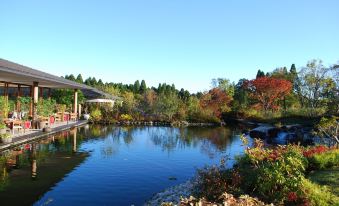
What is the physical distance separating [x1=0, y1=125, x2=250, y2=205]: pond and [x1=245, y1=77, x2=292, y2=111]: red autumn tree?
71.9 ft

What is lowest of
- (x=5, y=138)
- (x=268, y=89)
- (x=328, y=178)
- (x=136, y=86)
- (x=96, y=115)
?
(x=328, y=178)

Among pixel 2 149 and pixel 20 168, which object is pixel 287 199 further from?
pixel 2 149

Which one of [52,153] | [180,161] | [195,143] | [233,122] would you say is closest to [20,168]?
[52,153]

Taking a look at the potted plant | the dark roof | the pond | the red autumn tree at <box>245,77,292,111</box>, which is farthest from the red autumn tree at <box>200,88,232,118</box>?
the potted plant

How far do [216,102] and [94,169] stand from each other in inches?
1179

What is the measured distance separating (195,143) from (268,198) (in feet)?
39.2

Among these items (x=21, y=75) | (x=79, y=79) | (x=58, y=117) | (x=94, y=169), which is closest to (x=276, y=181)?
(x=94, y=169)

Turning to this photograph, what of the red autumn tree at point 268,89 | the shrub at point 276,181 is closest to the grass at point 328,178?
the shrub at point 276,181

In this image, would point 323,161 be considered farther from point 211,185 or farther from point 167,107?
point 167,107

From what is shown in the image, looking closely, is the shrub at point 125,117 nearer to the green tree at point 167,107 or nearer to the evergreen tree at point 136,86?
the green tree at point 167,107

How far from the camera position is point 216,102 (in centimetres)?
3962

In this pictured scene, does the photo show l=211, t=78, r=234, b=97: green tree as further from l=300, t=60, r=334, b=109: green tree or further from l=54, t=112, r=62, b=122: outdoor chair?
l=54, t=112, r=62, b=122: outdoor chair

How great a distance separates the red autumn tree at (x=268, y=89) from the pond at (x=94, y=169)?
21.9 meters

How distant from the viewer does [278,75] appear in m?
44.6
